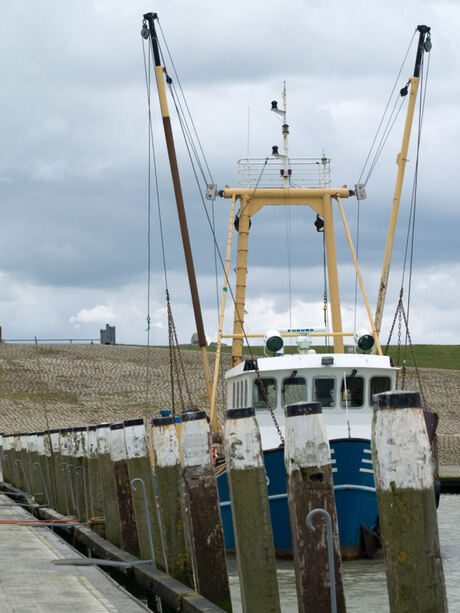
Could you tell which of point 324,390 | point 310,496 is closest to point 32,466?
point 324,390

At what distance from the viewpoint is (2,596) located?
12070 millimetres

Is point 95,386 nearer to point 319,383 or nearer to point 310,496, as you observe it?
point 319,383

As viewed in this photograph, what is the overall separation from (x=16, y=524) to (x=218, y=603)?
9.04 meters

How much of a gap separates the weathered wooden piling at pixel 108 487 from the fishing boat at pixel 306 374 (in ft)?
11.6

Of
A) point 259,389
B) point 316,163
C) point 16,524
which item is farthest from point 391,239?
point 16,524

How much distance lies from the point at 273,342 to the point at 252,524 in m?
14.4

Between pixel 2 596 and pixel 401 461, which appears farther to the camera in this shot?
pixel 2 596


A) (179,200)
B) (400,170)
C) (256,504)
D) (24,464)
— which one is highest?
(400,170)

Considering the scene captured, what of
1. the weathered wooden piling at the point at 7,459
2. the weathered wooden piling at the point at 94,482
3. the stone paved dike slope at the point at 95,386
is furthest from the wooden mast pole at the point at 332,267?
the stone paved dike slope at the point at 95,386

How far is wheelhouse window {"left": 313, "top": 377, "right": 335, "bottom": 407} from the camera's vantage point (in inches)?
941

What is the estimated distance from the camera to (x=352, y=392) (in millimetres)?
24000

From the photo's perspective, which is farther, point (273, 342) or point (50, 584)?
point (273, 342)

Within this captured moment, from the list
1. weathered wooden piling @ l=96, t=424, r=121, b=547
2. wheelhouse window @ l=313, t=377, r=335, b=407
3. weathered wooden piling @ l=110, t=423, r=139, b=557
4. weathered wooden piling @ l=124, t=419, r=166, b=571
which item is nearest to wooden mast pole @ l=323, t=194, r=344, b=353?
wheelhouse window @ l=313, t=377, r=335, b=407

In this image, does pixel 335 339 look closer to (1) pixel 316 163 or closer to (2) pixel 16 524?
(1) pixel 316 163
